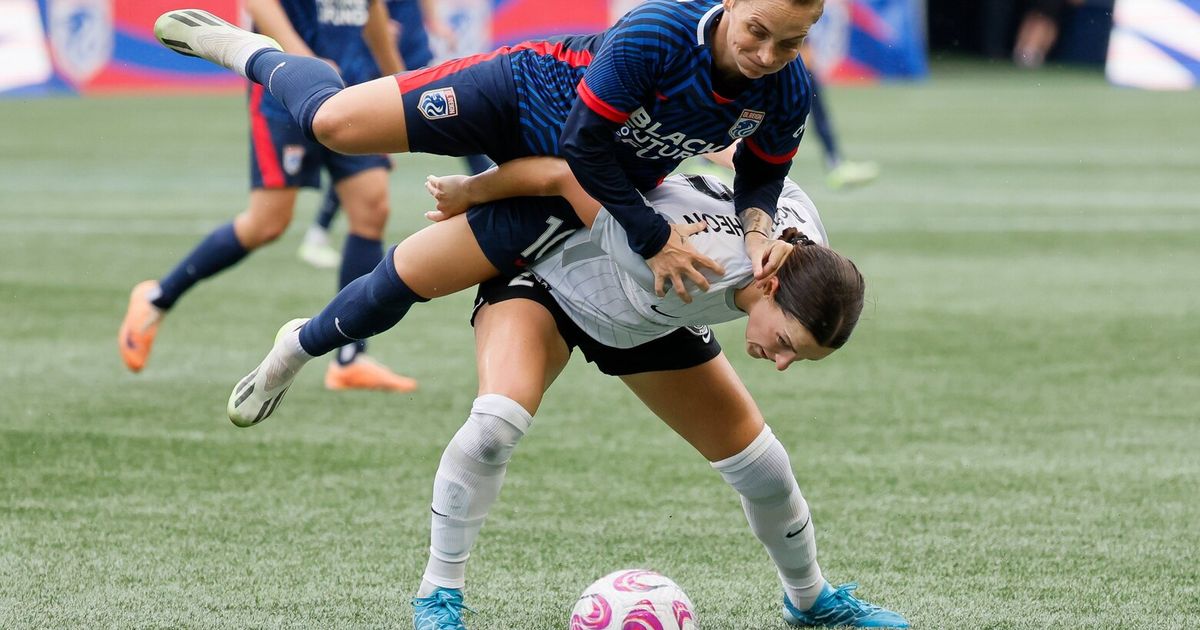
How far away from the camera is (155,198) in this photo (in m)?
14.0

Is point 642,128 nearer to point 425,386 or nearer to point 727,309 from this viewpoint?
point 727,309

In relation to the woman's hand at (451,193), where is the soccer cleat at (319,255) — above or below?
below

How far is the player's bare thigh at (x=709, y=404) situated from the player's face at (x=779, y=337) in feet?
1.14

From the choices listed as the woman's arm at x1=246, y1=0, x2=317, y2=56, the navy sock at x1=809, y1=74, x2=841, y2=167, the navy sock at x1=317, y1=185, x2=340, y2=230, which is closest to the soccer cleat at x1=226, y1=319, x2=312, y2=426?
the woman's arm at x1=246, y1=0, x2=317, y2=56

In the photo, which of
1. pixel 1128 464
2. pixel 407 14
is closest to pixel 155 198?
pixel 407 14

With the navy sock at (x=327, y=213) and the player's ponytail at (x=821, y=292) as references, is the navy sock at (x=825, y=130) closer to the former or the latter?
the navy sock at (x=327, y=213)

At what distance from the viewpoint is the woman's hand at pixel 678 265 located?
12.0 ft

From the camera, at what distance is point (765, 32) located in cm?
364

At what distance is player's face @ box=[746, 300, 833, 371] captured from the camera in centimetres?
358

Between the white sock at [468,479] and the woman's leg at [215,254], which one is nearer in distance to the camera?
the white sock at [468,479]

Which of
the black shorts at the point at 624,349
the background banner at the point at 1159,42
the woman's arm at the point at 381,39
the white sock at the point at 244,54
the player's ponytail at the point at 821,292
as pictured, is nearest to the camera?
the player's ponytail at the point at 821,292

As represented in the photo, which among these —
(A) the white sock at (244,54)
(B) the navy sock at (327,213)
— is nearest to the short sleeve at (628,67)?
(A) the white sock at (244,54)

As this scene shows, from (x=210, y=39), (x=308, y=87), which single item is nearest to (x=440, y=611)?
(x=308, y=87)

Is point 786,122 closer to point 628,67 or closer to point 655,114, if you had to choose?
point 655,114
